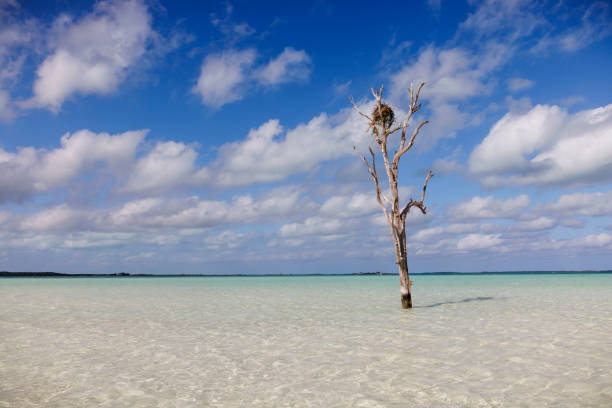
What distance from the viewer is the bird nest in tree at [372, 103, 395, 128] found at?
22219mm

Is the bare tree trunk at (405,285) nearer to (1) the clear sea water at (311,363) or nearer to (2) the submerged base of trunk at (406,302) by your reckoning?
(2) the submerged base of trunk at (406,302)

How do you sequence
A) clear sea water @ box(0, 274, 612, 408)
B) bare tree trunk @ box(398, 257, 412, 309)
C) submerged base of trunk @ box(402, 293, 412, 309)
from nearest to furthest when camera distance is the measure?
clear sea water @ box(0, 274, 612, 408), bare tree trunk @ box(398, 257, 412, 309), submerged base of trunk @ box(402, 293, 412, 309)

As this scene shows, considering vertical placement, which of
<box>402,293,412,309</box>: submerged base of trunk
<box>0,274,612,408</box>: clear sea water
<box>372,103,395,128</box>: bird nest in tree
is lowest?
<box>0,274,612,408</box>: clear sea water

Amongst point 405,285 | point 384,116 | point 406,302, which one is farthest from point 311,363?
point 384,116

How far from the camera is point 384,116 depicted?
72.9ft

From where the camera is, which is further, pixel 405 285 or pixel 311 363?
pixel 405 285

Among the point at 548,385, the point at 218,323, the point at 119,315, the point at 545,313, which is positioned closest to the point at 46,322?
the point at 119,315

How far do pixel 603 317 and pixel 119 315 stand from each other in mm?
23154

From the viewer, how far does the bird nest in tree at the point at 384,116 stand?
72.9ft

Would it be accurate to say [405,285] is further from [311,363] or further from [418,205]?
[311,363]

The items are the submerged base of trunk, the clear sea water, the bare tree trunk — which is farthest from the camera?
the submerged base of trunk

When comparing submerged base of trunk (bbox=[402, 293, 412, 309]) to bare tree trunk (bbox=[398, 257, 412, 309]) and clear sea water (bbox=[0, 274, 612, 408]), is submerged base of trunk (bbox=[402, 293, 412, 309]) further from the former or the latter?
clear sea water (bbox=[0, 274, 612, 408])

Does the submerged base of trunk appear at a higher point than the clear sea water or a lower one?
higher

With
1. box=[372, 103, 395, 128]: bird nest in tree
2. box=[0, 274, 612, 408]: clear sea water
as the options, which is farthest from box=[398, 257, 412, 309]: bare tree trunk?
box=[372, 103, 395, 128]: bird nest in tree
